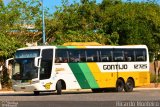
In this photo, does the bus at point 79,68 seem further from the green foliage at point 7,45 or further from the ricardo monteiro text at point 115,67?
the green foliage at point 7,45

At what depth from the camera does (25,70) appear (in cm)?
3272

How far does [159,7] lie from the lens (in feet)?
195

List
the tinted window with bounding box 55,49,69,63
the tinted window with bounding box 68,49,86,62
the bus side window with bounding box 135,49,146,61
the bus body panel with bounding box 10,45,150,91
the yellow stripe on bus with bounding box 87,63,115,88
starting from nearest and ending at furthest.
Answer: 1. the bus body panel with bounding box 10,45,150,91
2. the tinted window with bounding box 55,49,69,63
3. the tinted window with bounding box 68,49,86,62
4. the yellow stripe on bus with bounding box 87,63,115,88
5. the bus side window with bounding box 135,49,146,61

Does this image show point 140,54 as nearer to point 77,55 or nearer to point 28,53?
point 77,55

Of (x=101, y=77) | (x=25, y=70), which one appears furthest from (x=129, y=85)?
(x=25, y=70)

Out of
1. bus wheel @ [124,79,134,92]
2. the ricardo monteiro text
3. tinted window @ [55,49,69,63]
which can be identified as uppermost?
tinted window @ [55,49,69,63]

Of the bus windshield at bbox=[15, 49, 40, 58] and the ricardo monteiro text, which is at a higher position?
the bus windshield at bbox=[15, 49, 40, 58]

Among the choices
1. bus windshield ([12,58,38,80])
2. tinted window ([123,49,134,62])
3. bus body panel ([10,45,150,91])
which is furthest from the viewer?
tinted window ([123,49,134,62])

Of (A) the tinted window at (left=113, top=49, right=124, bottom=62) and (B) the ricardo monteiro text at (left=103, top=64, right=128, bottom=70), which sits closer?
(B) the ricardo monteiro text at (left=103, top=64, right=128, bottom=70)

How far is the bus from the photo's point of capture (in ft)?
107

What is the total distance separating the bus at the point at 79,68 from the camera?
107 feet

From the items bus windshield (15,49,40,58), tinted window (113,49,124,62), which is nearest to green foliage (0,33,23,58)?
bus windshield (15,49,40,58)

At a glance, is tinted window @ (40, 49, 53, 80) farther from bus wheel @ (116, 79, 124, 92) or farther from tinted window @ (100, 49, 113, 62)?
bus wheel @ (116, 79, 124, 92)

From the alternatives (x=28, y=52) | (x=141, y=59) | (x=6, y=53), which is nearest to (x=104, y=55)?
(x=141, y=59)
